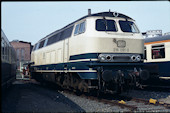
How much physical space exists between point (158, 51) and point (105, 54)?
603cm

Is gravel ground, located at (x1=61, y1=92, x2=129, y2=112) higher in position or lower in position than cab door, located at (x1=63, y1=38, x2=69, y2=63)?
lower

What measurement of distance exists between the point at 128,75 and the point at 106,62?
1066mm

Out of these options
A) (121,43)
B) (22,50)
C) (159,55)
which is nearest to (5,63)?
(121,43)

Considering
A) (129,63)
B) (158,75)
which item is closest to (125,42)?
(129,63)

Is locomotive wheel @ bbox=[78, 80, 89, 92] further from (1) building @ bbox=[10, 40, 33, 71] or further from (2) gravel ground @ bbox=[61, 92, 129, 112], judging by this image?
(1) building @ bbox=[10, 40, 33, 71]

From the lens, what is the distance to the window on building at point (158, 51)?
12685 mm

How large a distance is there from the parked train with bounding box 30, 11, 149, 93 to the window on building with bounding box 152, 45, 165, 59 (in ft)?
13.2

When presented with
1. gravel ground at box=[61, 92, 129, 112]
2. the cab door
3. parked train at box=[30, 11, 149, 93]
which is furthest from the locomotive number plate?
the cab door

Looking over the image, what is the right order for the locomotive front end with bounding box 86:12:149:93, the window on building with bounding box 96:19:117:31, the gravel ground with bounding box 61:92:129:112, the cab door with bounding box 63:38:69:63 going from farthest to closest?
the cab door with bounding box 63:38:69:63 < the window on building with bounding box 96:19:117:31 < the locomotive front end with bounding box 86:12:149:93 < the gravel ground with bounding box 61:92:129:112

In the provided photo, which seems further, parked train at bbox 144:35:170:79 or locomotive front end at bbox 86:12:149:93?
parked train at bbox 144:35:170:79

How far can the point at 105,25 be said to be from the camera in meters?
8.98

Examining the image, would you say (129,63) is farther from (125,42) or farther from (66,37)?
(66,37)

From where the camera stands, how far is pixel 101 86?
835 cm

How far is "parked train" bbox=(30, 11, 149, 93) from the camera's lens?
27.0 feet
